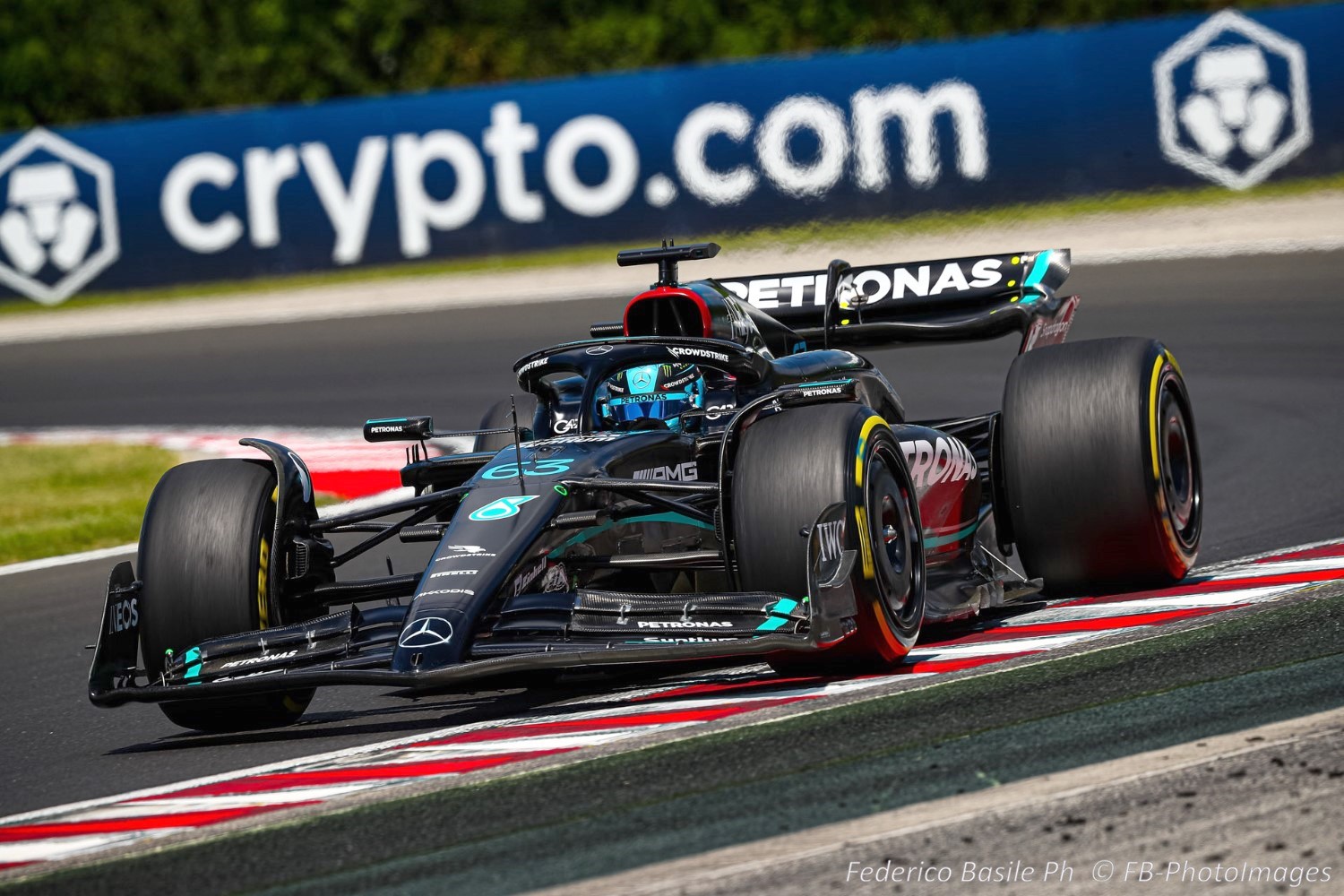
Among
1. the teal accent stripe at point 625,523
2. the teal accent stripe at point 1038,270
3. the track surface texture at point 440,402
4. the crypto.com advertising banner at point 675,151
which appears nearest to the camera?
the track surface texture at point 440,402

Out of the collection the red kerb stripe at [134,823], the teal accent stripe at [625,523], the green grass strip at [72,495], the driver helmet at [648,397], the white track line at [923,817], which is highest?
the driver helmet at [648,397]

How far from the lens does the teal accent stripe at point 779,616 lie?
5488 millimetres

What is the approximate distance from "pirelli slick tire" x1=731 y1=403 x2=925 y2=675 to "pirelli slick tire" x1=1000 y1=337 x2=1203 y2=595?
3.26 ft

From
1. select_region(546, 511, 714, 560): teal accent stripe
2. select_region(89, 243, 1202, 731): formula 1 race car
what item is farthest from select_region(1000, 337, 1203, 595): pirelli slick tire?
select_region(546, 511, 714, 560): teal accent stripe

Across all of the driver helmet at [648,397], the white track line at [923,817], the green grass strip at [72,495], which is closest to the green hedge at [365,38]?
the green grass strip at [72,495]

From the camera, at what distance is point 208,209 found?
2031 cm

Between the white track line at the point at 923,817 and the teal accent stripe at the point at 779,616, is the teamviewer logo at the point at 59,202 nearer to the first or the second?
the teal accent stripe at the point at 779,616

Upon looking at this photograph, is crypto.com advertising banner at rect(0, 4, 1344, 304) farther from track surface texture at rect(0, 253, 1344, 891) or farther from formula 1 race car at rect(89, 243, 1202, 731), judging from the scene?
formula 1 race car at rect(89, 243, 1202, 731)

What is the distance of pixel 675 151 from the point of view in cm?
1928

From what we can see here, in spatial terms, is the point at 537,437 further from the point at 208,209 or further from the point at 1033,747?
the point at 208,209

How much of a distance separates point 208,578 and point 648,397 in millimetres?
1720

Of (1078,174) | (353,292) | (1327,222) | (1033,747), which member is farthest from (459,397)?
(1033,747)

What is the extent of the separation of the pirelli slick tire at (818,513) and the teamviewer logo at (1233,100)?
513 inches

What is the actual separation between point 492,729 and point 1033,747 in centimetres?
174
